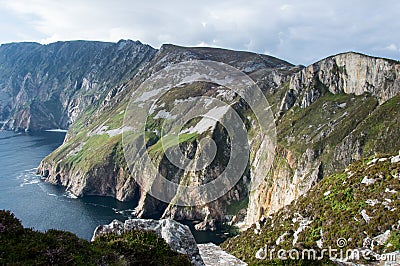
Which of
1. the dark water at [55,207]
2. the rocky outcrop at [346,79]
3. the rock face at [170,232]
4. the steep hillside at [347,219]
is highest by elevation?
the rocky outcrop at [346,79]

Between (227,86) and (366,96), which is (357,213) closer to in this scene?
(366,96)

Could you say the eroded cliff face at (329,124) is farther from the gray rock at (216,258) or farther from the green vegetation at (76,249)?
the green vegetation at (76,249)

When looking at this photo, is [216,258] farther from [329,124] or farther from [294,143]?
[294,143]

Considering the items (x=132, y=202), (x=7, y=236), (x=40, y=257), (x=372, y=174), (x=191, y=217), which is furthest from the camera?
(x=132, y=202)

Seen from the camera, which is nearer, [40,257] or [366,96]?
[40,257]

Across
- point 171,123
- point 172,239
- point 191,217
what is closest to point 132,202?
point 191,217
